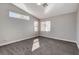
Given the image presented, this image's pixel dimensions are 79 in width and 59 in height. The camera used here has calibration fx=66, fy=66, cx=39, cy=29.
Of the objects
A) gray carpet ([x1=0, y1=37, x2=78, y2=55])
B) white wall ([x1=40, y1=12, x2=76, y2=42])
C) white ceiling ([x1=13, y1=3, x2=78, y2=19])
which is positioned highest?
white ceiling ([x1=13, y1=3, x2=78, y2=19])

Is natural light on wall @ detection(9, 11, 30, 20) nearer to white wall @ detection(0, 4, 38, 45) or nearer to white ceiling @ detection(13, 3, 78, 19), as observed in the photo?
white wall @ detection(0, 4, 38, 45)

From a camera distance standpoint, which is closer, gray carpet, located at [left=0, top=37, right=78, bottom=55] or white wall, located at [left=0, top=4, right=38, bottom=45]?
gray carpet, located at [left=0, top=37, right=78, bottom=55]

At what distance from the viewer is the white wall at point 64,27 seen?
193 inches

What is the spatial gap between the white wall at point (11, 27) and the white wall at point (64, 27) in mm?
2407

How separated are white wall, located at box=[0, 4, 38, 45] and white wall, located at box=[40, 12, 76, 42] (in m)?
2.41

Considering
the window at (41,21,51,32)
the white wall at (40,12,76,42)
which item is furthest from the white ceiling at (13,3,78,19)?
the window at (41,21,51,32)

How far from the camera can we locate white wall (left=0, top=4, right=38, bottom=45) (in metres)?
4.11

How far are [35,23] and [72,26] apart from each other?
3.77m

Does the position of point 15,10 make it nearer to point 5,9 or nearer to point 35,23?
point 5,9

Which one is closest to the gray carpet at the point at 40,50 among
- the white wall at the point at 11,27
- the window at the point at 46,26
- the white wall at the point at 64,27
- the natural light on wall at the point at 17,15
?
the white wall at the point at 11,27

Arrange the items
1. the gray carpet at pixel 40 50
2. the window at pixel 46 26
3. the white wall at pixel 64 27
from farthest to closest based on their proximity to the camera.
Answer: the window at pixel 46 26 → the white wall at pixel 64 27 → the gray carpet at pixel 40 50

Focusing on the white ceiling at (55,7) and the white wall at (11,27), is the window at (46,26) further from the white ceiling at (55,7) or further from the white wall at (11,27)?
the white ceiling at (55,7)

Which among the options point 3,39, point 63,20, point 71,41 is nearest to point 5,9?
point 3,39

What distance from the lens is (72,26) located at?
4.94m
